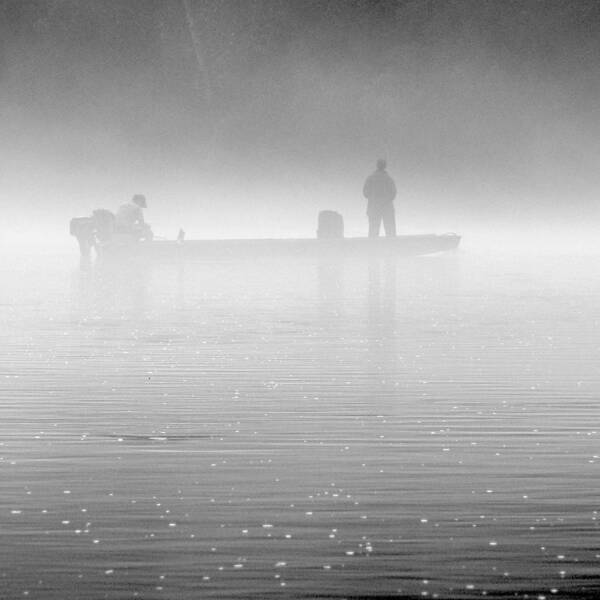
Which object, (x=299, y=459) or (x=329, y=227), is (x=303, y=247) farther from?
(x=299, y=459)

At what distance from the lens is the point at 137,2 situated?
81125mm

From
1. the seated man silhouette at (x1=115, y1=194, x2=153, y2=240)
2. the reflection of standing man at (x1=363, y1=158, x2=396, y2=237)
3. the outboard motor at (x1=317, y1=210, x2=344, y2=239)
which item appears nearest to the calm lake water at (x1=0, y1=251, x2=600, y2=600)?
the seated man silhouette at (x1=115, y1=194, x2=153, y2=240)

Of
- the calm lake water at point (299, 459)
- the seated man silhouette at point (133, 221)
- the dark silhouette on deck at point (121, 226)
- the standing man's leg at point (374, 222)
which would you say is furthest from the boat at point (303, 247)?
the calm lake water at point (299, 459)

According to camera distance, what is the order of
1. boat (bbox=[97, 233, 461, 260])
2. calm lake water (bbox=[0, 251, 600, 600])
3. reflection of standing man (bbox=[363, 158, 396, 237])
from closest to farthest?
calm lake water (bbox=[0, 251, 600, 600])
boat (bbox=[97, 233, 461, 260])
reflection of standing man (bbox=[363, 158, 396, 237])

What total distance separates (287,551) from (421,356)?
5.98 metres

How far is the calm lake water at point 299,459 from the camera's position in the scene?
4.36 meters

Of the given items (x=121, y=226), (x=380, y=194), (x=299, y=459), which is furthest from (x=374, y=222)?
(x=299, y=459)

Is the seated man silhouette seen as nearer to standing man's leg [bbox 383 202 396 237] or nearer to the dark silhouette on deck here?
the dark silhouette on deck

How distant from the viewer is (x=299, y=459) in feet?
20.1

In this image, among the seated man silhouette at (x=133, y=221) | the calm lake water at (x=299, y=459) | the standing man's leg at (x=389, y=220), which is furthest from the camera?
the standing man's leg at (x=389, y=220)

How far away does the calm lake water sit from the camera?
436 cm

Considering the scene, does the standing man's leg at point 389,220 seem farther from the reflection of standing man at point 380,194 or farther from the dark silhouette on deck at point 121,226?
the dark silhouette on deck at point 121,226

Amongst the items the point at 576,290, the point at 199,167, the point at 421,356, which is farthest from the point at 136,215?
the point at 199,167

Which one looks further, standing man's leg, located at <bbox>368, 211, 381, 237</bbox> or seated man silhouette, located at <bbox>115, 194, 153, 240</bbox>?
standing man's leg, located at <bbox>368, 211, 381, 237</bbox>
